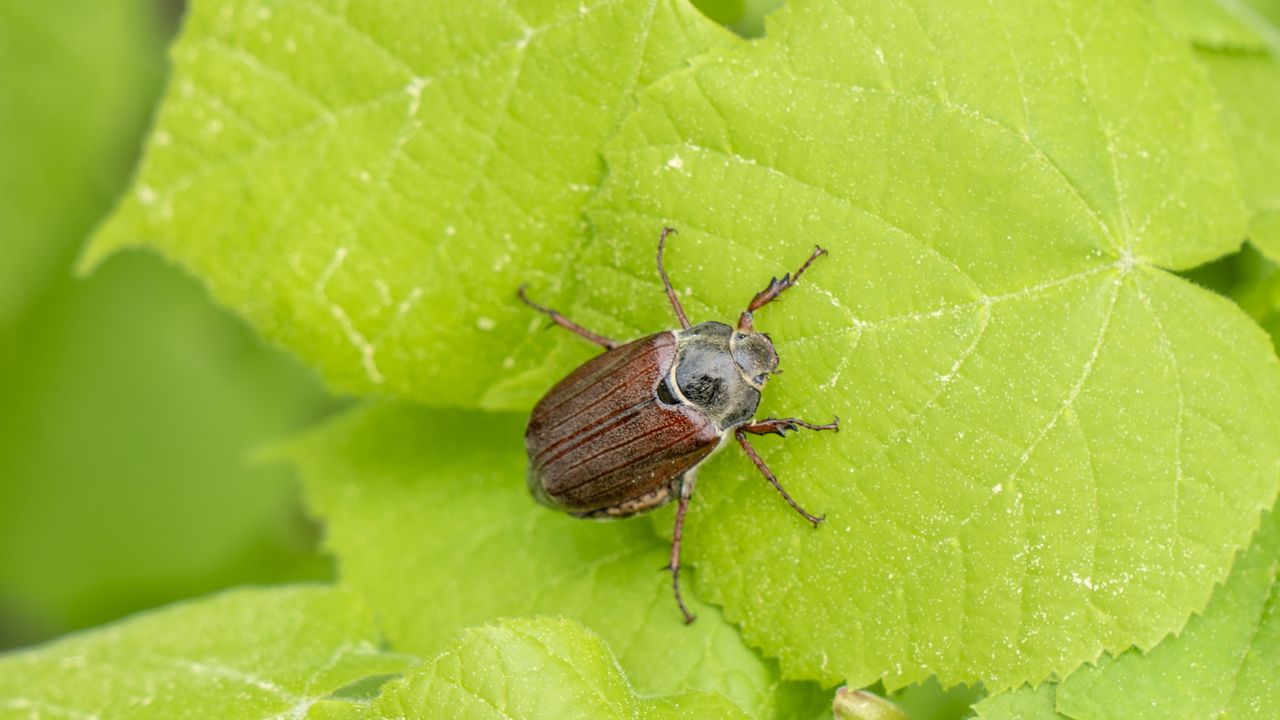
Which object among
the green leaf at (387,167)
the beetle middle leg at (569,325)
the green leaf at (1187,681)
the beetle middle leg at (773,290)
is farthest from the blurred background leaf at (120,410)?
the green leaf at (1187,681)

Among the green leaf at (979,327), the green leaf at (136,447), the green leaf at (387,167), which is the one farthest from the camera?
the green leaf at (136,447)

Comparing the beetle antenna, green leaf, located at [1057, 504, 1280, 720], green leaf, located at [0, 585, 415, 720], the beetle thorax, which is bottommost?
green leaf, located at [0, 585, 415, 720]

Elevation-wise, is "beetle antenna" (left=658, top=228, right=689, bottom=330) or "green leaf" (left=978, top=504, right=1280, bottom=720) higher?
"beetle antenna" (left=658, top=228, right=689, bottom=330)

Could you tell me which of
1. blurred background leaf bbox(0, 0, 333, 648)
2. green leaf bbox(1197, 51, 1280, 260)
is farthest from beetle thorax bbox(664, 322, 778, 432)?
blurred background leaf bbox(0, 0, 333, 648)

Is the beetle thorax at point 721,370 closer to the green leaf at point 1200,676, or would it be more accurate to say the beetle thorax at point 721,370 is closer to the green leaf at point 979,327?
the green leaf at point 979,327

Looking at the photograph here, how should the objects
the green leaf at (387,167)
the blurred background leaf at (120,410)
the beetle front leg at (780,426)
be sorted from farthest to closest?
the blurred background leaf at (120,410) < the green leaf at (387,167) < the beetle front leg at (780,426)

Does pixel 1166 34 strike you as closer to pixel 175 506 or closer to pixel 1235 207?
pixel 1235 207

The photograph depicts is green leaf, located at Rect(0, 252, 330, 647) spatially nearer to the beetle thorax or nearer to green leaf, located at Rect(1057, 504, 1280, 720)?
the beetle thorax
